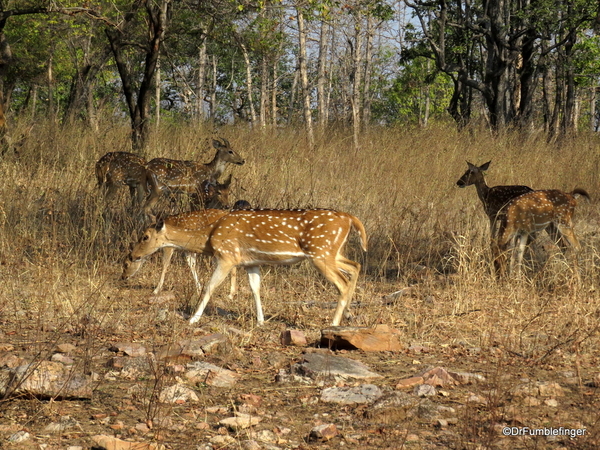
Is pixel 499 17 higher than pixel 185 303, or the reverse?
pixel 499 17

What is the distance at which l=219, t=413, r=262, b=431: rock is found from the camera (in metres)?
4.66

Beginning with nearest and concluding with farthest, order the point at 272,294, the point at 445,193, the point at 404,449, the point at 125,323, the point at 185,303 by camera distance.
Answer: the point at 404,449 < the point at 125,323 < the point at 185,303 < the point at 272,294 < the point at 445,193

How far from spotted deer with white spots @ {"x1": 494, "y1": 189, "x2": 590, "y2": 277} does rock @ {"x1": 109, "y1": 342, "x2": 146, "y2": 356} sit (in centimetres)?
548

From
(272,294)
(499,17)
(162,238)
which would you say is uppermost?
(499,17)

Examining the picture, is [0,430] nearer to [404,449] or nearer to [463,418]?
[404,449]

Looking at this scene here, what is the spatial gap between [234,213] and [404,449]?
4.35 meters

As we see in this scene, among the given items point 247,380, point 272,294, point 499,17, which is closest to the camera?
point 247,380

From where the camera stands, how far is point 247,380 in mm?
5711

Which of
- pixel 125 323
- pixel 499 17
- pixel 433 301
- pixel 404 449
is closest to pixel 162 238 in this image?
pixel 125 323

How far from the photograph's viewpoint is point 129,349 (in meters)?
6.11

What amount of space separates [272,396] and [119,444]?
132cm

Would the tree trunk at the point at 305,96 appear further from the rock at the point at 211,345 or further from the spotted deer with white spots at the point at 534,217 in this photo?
the rock at the point at 211,345

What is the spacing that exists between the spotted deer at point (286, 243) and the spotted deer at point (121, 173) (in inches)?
168

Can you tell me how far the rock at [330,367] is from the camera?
5.68 metres
